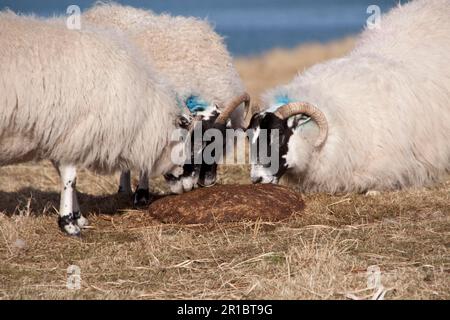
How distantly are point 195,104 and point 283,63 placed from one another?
12.7 metres

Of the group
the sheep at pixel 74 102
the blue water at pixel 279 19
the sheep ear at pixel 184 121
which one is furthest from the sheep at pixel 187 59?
the blue water at pixel 279 19

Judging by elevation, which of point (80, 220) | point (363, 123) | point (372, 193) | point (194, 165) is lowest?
point (80, 220)

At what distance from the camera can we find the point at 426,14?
937 cm

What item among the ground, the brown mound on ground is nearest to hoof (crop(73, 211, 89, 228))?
the ground

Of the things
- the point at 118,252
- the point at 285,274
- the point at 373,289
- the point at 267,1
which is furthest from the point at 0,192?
the point at 267,1

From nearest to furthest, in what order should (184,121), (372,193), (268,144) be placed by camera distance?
(184,121)
(268,144)
(372,193)

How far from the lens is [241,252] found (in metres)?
6.54

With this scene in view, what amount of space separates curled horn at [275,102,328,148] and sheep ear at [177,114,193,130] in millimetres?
798

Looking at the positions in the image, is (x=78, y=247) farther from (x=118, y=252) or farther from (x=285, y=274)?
(x=285, y=274)

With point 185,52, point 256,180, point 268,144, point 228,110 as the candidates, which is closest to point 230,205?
point 256,180

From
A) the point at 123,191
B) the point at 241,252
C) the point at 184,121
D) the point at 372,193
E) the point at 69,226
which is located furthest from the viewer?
the point at 123,191

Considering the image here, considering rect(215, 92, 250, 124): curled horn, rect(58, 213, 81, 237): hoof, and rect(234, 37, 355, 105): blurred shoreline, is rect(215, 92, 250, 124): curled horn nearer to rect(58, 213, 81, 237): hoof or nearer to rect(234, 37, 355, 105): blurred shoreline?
rect(58, 213, 81, 237): hoof

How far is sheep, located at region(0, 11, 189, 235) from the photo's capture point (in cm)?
666

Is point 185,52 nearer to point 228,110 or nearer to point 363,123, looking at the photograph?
point 228,110
